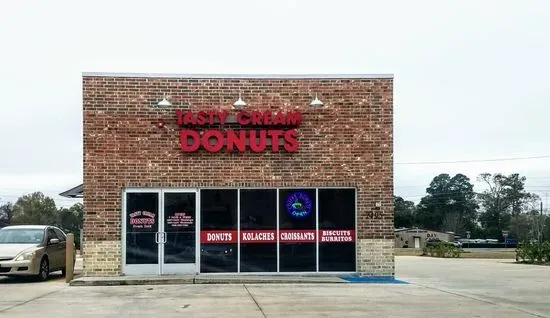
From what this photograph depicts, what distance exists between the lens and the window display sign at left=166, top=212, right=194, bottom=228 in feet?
57.9

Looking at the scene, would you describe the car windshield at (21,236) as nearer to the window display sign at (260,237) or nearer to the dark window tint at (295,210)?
the window display sign at (260,237)

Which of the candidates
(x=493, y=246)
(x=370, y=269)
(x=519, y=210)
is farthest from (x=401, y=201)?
(x=370, y=269)

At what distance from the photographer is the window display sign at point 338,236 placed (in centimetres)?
1789

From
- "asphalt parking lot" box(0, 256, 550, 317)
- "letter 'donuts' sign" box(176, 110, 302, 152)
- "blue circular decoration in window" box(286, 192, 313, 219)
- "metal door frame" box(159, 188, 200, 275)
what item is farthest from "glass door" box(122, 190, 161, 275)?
"blue circular decoration in window" box(286, 192, 313, 219)

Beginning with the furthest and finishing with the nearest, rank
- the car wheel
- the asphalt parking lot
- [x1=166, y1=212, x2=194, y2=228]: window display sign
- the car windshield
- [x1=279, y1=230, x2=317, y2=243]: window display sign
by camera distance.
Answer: the car windshield < the car wheel < [x1=279, y1=230, x2=317, y2=243]: window display sign < [x1=166, y1=212, x2=194, y2=228]: window display sign < the asphalt parking lot

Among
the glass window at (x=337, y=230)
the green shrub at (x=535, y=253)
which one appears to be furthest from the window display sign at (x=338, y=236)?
the green shrub at (x=535, y=253)

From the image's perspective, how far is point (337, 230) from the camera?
17.9 metres

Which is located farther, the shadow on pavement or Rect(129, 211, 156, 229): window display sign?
the shadow on pavement

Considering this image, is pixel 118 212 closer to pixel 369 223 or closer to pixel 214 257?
pixel 214 257

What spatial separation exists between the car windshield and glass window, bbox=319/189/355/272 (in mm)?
7760

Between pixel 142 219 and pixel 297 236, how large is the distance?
4.09m

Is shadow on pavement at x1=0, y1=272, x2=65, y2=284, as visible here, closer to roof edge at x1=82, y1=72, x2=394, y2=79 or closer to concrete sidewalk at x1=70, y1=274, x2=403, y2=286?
concrete sidewalk at x1=70, y1=274, x2=403, y2=286

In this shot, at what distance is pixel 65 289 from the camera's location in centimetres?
1540

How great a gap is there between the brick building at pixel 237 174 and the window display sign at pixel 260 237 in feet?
0.09
